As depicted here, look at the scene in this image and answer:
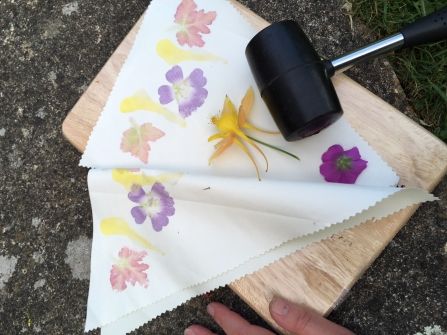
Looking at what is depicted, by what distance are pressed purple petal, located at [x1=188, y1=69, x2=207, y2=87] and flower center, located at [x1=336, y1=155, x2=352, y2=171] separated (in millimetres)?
388

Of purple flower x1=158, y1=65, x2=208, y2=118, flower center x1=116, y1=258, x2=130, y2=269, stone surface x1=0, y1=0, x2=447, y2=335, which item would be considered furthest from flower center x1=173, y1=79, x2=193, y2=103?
flower center x1=116, y1=258, x2=130, y2=269

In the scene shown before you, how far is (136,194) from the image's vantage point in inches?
45.5

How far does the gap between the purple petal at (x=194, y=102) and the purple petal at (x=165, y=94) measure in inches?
1.5

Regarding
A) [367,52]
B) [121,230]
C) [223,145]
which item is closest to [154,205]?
[121,230]

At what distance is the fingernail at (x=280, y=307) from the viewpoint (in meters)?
1.07

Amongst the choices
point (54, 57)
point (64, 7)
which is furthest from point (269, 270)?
point (64, 7)

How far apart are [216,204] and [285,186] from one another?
0.18 meters

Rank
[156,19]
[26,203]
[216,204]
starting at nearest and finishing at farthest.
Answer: [216,204] < [156,19] < [26,203]

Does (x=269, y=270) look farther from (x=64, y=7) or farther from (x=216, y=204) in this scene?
(x=64, y=7)

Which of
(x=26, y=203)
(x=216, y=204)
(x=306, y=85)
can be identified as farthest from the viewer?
(x=26, y=203)

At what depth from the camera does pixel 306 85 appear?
963 millimetres

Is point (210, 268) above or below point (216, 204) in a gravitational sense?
below

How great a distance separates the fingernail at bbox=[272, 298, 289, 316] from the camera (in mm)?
1067

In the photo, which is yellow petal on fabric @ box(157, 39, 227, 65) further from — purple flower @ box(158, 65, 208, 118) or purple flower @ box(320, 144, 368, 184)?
purple flower @ box(320, 144, 368, 184)
